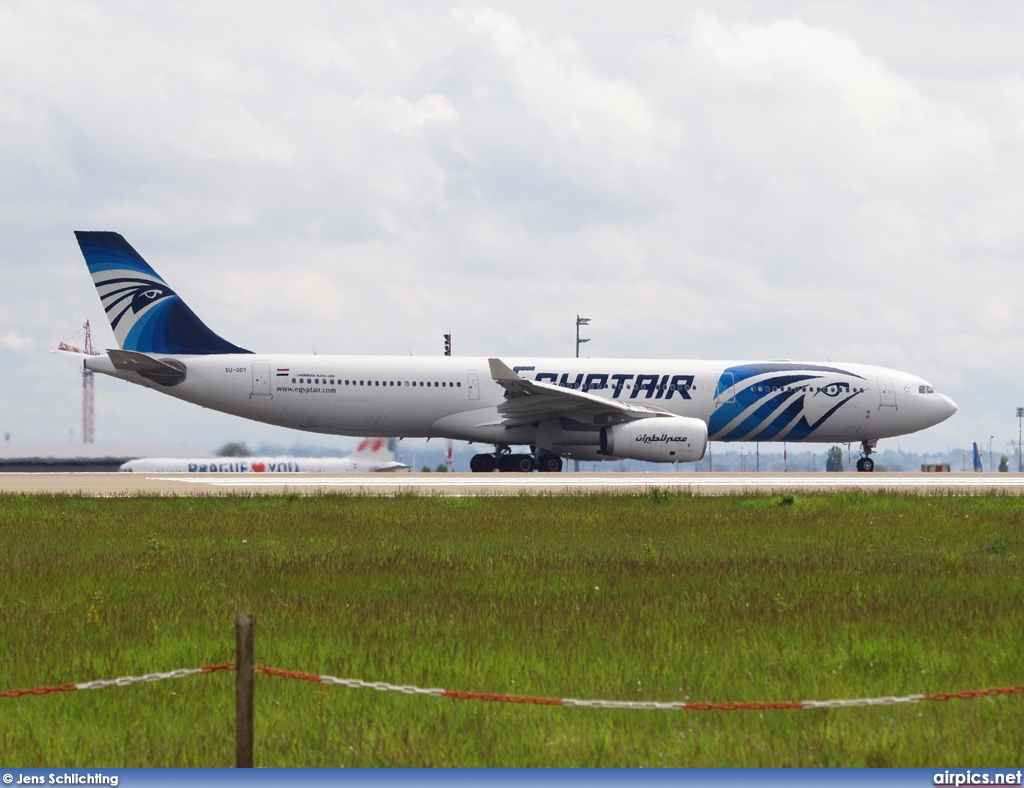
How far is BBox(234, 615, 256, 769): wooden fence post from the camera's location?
18.5ft

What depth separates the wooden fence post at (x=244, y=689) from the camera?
564 centimetres

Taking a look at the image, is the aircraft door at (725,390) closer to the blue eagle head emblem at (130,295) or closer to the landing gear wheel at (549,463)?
the landing gear wheel at (549,463)

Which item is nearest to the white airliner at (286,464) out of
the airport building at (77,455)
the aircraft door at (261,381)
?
the airport building at (77,455)

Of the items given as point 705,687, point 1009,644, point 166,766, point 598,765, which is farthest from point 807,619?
point 166,766

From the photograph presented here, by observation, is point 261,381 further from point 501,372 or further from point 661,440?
point 661,440

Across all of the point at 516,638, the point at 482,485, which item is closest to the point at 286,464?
the point at 482,485

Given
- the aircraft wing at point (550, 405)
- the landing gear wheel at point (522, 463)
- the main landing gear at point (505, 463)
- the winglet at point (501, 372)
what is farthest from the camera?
the landing gear wheel at point (522, 463)

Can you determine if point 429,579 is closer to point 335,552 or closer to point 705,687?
point 335,552

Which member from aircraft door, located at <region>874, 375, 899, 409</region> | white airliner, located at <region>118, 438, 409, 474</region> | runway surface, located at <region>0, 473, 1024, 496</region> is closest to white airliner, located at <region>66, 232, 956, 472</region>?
aircraft door, located at <region>874, 375, 899, 409</region>

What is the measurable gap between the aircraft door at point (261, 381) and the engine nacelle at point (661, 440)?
440 inches

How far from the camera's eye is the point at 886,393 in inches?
1682

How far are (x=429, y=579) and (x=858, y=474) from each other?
1272 inches

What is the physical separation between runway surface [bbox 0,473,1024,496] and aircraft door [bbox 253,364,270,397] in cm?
273

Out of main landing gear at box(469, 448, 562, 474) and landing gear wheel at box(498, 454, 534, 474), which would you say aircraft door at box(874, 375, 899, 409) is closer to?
main landing gear at box(469, 448, 562, 474)
